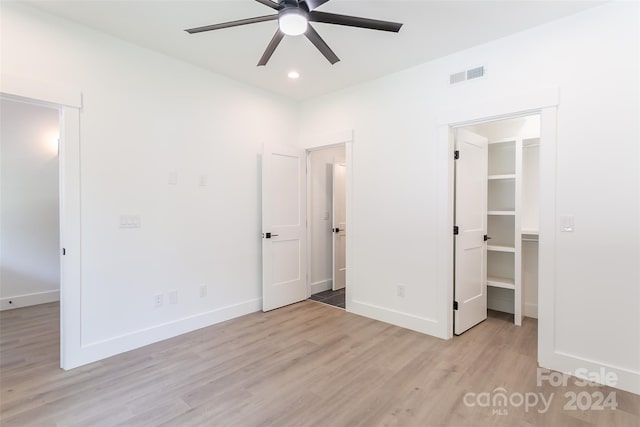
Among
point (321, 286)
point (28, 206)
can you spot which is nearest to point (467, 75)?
point (321, 286)

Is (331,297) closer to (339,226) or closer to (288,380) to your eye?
(339,226)

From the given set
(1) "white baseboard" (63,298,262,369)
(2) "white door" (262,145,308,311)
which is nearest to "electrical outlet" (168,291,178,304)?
(1) "white baseboard" (63,298,262,369)

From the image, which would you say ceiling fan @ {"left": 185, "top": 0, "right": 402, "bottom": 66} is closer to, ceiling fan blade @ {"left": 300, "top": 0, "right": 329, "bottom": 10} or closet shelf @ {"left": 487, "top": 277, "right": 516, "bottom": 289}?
ceiling fan blade @ {"left": 300, "top": 0, "right": 329, "bottom": 10}

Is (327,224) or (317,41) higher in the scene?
(317,41)

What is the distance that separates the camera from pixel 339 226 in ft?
16.2

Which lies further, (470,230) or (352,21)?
(470,230)

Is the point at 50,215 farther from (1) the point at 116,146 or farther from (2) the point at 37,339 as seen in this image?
(1) the point at 116,146

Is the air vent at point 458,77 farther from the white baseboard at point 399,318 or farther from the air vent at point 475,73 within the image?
the white baseboard at point 399,318

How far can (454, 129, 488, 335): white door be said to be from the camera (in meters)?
3.23

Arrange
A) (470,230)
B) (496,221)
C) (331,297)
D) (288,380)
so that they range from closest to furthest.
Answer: (288,380), (470,230), (496,221), (331,297)

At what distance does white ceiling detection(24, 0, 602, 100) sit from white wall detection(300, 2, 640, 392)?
209 mm

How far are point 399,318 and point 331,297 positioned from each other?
4.23 feet

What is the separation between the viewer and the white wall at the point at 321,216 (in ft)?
15.4

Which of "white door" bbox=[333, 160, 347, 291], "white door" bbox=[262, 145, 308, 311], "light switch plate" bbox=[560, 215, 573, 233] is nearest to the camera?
"light switch plate" bbox=[560, 215, 573, 233]
